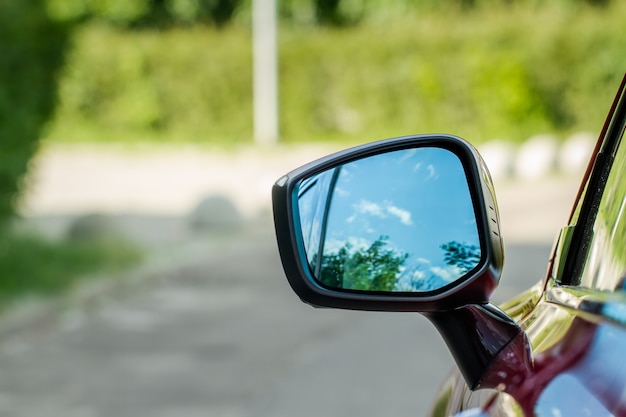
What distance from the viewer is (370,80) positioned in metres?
23.5

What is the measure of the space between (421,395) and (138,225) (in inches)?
287

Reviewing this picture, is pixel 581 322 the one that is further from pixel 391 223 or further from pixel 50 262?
pixel 50 262

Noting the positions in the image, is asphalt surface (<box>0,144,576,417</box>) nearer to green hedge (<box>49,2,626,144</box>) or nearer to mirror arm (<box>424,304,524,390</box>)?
mirror arm (<box>424,304,524,390</box>)

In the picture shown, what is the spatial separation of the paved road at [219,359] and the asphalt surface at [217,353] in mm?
12

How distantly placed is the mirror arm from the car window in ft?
0.54

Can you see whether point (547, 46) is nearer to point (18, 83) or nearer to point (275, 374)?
point (18, 83)

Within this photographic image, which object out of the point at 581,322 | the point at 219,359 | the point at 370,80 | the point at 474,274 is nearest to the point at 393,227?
the point at 474,274

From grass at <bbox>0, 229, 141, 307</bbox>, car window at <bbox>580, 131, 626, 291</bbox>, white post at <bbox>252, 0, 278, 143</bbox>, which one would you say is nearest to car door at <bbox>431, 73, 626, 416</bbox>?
car window at <bbox>580, 131, 626, 291</bbox>

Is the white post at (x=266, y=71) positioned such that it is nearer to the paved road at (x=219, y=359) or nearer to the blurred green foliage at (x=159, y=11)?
the paved road at (x=219, y=359)

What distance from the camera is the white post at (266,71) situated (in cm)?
2191

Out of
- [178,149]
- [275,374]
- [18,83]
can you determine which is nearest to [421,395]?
[275,374]

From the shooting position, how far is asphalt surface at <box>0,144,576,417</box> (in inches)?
229

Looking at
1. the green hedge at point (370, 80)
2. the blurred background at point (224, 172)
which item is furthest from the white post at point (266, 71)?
the green hedge at point (370, 80)

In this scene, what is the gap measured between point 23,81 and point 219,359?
3.71 meters
